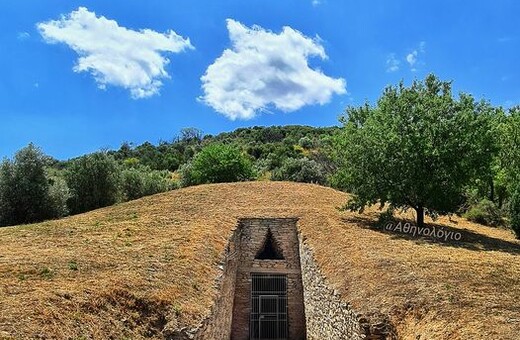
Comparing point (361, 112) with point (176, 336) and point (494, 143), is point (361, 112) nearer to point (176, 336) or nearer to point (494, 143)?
point (494, 143)

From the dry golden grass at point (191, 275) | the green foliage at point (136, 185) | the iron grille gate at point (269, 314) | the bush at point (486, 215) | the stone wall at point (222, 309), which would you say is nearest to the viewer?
the dry golden grass at point (191, 275)

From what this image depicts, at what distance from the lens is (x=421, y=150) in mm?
22219

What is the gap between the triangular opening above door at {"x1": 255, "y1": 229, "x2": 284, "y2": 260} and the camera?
2588 centimetres

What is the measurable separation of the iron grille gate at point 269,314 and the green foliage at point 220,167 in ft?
66.2

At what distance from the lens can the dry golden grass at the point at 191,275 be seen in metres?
11.8

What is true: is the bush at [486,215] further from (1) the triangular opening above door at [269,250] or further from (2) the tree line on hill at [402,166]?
(1) the triangular opening above door at [269,250]

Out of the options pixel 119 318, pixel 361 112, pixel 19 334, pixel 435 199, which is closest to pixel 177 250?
pixel 119 318

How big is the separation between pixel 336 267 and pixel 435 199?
6.50 m

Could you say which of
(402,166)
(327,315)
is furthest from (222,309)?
(402,166)

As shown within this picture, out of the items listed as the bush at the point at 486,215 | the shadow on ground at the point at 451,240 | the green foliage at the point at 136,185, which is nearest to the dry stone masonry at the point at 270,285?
the shadow on ground at the point at 451,240

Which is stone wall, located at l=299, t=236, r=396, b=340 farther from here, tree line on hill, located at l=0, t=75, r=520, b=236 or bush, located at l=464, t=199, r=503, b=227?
bush, located at l=464, t=199, r=503, b=227

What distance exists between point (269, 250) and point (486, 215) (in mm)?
17649

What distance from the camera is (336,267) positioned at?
1903 centimetres

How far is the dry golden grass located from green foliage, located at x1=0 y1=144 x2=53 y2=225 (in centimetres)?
846
